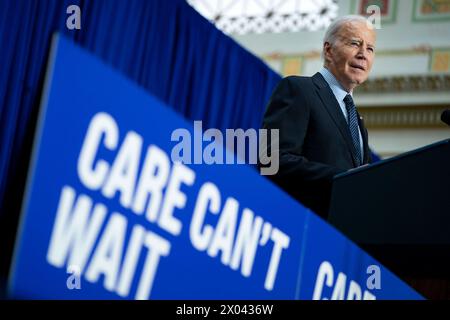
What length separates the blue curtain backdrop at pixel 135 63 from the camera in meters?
4.70

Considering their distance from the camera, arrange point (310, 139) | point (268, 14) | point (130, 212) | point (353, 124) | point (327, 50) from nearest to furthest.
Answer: point (130, 212), point (310, 139), point (353, 124), point (327, 50), point (268, 14)

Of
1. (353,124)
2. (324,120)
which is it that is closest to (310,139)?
(324,120)

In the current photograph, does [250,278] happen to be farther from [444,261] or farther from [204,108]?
[204,108]

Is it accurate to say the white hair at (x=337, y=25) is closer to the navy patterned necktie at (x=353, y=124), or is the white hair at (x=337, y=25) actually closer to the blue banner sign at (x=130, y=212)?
the navy patterned necktie at (x=353, y=124)

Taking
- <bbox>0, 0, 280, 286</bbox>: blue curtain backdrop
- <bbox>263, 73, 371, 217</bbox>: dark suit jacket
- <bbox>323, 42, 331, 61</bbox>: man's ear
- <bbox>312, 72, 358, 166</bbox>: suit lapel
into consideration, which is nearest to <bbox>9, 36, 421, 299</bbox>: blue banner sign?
<bbox>263, 73, 371, 217</bbox>: dark suit jacket

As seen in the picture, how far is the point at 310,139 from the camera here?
295cm

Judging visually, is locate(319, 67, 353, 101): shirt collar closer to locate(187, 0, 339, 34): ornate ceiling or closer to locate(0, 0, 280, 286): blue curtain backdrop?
locate(0, 0, 280, 286): blue curtain backdrop

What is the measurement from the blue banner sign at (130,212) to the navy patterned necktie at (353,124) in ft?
4.23

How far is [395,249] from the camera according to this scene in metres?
2.42

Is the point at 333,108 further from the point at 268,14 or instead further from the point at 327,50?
the point at 268,14

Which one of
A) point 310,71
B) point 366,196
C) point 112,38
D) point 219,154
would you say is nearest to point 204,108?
point 112,38

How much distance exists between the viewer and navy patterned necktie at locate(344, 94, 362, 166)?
2995 mm

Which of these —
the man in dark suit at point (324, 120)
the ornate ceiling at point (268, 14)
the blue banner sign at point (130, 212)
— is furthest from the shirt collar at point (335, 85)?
the ornate ceiling at point (268, 14)

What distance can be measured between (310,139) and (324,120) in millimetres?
75
